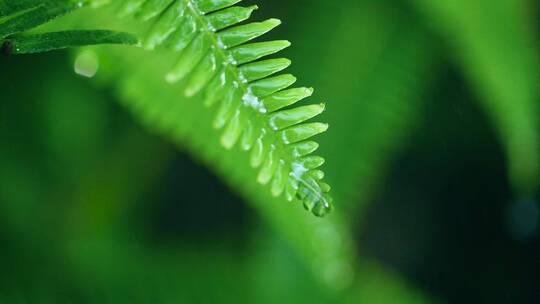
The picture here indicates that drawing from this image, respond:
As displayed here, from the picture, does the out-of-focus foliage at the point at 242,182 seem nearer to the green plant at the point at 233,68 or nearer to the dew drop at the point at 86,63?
the dew drop at the point at 86,63

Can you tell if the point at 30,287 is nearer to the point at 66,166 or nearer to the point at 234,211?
the point at 66,166

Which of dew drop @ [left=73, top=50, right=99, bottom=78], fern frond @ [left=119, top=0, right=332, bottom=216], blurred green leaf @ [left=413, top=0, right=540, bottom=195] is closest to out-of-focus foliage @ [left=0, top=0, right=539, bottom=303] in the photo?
blurred green leaf @ [left=413, top=0, right=540, bottom=195]

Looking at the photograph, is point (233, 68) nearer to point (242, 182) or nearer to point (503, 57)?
point (242, 182)

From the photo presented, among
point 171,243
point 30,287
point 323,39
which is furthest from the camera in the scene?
point 171,243

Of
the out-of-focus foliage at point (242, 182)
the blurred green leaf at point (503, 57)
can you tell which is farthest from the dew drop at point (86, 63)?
the blurred green leaf at point (503, 57)

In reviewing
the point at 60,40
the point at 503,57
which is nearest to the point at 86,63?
the point at 60,40

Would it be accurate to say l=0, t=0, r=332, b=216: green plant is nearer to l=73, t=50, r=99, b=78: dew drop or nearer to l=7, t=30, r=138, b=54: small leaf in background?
l=7, t=30, r=138, b=54: small leaf in background

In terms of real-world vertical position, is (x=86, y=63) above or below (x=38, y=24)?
above

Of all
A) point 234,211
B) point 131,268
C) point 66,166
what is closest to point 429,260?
point 234,211
